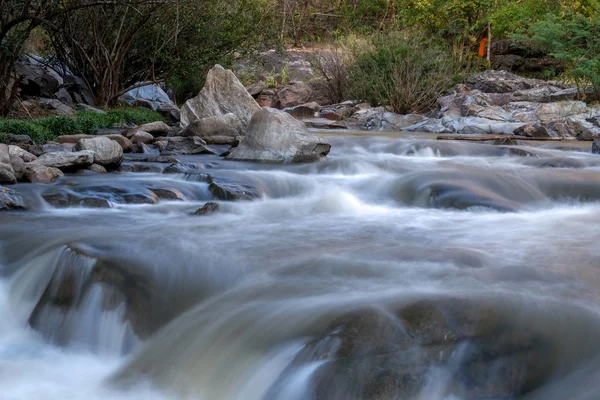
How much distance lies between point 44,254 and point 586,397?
135 inches

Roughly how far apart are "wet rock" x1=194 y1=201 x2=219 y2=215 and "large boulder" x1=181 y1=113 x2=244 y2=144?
5030 millimetres

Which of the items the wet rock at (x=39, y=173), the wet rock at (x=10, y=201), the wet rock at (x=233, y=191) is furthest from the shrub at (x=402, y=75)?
the wet rock at (x=10, y=201)

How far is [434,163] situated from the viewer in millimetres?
9156

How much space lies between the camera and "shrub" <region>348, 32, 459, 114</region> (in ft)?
58.3

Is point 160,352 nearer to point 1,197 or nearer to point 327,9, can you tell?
point 1,197

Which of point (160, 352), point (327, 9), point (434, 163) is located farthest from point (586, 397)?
point (327, 9)

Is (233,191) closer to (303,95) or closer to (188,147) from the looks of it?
(188,147)

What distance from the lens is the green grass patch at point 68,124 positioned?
948 centimetres

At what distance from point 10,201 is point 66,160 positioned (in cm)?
171

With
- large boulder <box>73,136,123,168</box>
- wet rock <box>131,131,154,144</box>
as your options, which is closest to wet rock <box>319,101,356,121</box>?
wet rock <box>131,131,154,144</box>

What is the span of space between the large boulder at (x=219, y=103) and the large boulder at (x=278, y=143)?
3849 mm

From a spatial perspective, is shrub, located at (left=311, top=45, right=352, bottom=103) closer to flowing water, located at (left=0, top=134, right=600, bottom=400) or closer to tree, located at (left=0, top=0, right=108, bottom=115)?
tree, located at (left=0, top=0, right=108, bottom=115)

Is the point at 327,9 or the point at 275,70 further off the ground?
the point at 327,9

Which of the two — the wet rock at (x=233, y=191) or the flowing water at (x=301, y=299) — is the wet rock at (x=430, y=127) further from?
the wet rock at (x=233, y=191)
